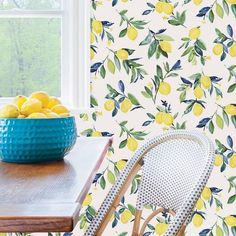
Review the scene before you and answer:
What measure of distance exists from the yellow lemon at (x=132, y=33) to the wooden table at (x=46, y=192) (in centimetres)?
98

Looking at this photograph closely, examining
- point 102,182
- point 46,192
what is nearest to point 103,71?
point 102,182

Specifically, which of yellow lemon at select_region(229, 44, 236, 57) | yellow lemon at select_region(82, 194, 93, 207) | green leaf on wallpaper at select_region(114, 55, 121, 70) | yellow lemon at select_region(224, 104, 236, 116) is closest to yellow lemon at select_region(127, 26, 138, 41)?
green leaf on wallpaper at select_region(114, 55, 121, 70)

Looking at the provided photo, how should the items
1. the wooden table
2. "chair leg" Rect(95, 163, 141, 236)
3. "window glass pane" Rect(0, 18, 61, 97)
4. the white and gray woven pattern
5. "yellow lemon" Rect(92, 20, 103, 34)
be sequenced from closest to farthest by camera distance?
1. the wooden table
2. the white and gray woven pattern
3. "chair leg" Rect(95, 163, 141, 236)
4. "yellow lemon" Rect(92, 20, 103, 34)
5. "window glass pane" Rect(0, 18, 61, 97)

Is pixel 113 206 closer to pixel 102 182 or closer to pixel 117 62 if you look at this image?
pixel 102 182

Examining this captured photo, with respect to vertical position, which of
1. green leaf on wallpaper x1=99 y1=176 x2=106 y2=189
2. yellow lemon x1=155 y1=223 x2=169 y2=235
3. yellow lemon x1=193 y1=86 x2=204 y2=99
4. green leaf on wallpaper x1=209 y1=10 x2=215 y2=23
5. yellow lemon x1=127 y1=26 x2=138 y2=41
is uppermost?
green leaf on wallpaper x1=209 y1=10 x2=215 y2=23

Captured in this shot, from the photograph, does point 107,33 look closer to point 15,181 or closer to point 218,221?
point 218,221

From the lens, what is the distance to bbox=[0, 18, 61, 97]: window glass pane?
276 centimetres

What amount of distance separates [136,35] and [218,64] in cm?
43

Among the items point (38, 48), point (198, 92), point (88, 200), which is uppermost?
point (38, 48)

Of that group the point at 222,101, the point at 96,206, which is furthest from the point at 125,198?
the point at 222,101

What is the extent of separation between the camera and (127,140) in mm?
Answer: 2709

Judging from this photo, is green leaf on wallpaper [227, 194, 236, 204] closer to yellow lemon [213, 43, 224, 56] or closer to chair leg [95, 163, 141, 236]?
yellow lemon [213, 43, 224, 56]

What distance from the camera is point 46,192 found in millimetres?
1227

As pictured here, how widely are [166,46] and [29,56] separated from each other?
70 cm
